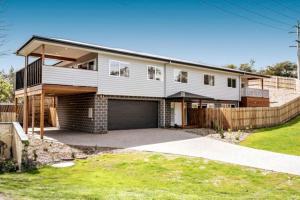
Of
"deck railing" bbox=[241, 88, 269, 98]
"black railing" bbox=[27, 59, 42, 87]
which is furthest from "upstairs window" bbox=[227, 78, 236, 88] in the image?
"black railing" bbox=[27, 59, 42, 87]

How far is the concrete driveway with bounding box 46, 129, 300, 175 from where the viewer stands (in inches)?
434

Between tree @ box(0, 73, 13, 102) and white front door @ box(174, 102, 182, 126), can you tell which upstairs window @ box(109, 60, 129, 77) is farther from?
tree @ box(0, 73, 13, 102)

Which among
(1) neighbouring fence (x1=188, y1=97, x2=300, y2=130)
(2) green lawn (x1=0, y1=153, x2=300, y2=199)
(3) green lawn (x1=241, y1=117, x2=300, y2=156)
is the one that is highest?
(1) neighbouring fence (x1=188, y1=97, x2=300, y2=130)

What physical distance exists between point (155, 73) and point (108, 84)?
4983 millimetres

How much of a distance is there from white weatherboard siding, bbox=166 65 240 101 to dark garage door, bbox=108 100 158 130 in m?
2.24

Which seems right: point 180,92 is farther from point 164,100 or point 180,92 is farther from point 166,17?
point 166,17

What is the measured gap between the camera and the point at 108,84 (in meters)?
19.6

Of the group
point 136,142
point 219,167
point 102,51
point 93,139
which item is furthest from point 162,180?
point 102,51

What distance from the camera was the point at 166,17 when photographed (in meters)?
22.5

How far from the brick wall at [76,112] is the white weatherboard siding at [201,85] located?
23.7ft

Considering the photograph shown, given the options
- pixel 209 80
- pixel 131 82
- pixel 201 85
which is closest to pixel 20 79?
pixel 131 82

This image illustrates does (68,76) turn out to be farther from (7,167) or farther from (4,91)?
(4,91)

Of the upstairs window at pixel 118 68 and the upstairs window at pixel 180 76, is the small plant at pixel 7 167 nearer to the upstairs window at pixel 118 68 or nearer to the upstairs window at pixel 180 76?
the upstairs window at pixel 118 68

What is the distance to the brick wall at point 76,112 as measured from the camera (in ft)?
64.5
